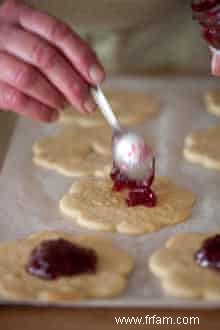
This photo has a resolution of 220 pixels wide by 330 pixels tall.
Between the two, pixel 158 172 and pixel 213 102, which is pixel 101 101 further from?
pixel 213 102

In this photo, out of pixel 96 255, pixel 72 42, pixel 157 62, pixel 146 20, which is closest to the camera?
pixel 96 255

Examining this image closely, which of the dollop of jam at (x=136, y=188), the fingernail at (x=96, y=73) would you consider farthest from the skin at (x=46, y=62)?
the dollop of jam at (x=136, y=188)

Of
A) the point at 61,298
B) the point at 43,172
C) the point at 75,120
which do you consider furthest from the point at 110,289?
the point at 75,120

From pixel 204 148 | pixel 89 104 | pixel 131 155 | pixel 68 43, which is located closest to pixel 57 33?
pixel 68 43

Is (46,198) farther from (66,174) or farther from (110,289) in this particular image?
(110,289)

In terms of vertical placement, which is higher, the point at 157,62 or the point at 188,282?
the point at 188,282

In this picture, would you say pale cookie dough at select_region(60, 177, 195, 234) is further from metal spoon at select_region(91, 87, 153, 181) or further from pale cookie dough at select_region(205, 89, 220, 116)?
pale cookie dough at select_region(205, 89, 220, 116)
